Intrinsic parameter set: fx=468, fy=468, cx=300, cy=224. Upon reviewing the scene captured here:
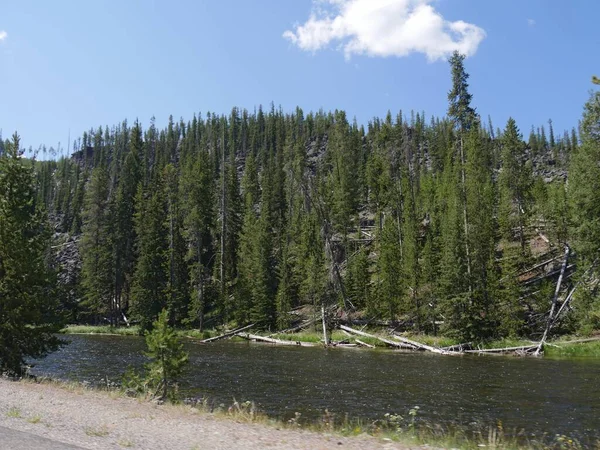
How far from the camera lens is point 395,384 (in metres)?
22.0

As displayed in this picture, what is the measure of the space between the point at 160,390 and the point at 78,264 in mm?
80283

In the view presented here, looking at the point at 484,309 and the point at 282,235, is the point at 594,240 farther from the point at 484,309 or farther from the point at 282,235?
the point at 282,235

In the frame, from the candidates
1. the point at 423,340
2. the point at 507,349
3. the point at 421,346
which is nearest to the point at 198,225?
the point at 423,340

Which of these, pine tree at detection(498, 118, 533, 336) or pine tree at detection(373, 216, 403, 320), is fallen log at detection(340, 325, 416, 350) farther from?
pine tree at detection(498, 118, 533, 336)

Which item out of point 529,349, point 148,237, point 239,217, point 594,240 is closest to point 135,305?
point 148,237

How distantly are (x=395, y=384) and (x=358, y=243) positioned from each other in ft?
164

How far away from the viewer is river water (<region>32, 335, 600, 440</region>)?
1595cm

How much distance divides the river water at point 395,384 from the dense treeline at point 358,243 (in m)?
10.3

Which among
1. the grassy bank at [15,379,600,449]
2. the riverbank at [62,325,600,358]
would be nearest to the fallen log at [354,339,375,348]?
the riverbank at [62,325,600,358]

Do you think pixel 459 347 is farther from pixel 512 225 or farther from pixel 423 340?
pixel 512 225

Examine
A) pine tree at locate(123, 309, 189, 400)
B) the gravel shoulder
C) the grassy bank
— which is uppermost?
pine tree at locate(123, 309, 189, 400)

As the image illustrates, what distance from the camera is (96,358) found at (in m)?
31.3

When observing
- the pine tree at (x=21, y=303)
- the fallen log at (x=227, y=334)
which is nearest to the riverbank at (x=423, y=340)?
the fallen log at (x=227, y=334)

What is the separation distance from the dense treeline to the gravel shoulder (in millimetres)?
27959
